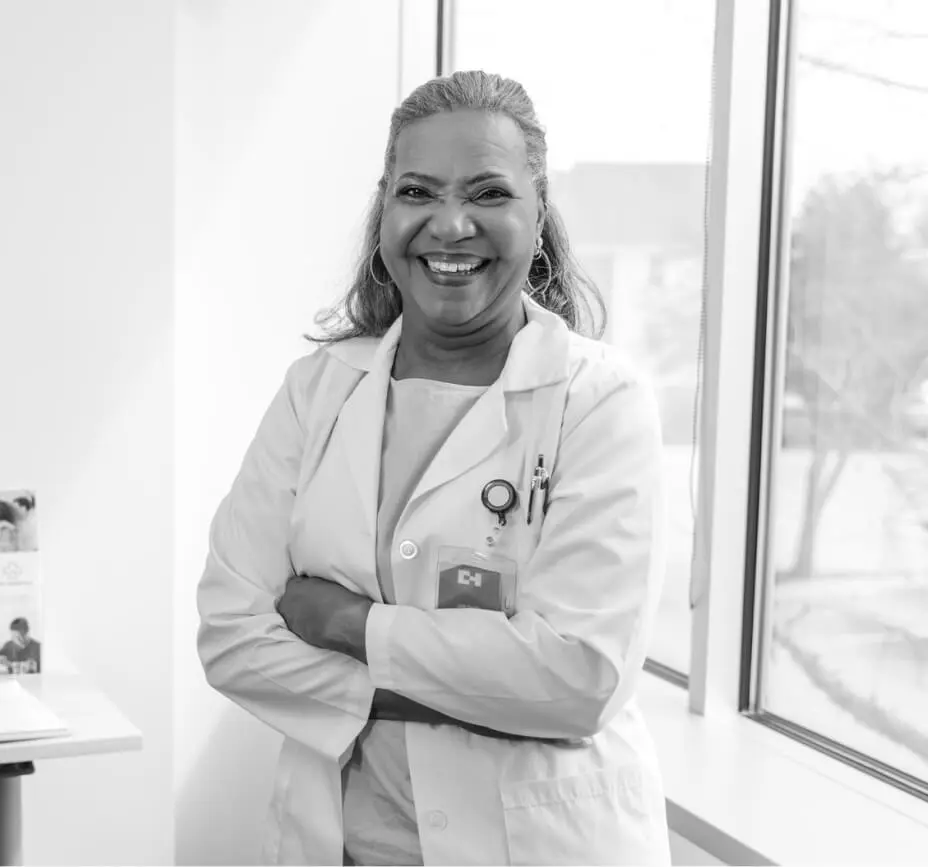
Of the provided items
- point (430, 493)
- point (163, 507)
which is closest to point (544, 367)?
point (430, 493)

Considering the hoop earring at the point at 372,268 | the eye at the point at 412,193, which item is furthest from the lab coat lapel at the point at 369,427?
the eye at the point at 412,193

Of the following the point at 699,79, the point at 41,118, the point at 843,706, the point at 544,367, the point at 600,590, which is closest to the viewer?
the point at 600,590

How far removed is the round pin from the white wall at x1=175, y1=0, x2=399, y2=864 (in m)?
1.30

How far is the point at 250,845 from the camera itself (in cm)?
275

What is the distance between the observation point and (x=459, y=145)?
4.65ft

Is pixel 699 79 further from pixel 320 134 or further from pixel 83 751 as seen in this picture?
pixel 83 751

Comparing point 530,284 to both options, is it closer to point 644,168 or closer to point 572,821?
point 572,821

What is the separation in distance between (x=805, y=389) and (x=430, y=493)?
104 centimetres

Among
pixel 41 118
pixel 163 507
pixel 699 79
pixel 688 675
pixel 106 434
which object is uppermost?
pixel 699 79

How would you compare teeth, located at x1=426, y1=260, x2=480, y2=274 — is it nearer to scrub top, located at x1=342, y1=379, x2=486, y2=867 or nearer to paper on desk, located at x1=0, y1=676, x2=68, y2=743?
scrub top, located at x1=342, y1=379, x2=486, y2=867

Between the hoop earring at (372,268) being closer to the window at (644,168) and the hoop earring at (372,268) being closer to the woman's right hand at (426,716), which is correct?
the woman's right hand at (426,716)

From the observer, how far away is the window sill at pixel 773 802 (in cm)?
174

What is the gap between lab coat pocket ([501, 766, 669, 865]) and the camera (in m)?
1.37

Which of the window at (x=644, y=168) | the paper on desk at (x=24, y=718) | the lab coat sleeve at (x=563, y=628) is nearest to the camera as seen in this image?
the lab coat sleeve at (x=563, y=628)
